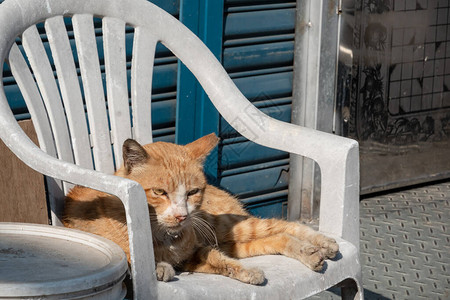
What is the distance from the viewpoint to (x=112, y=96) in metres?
2.77

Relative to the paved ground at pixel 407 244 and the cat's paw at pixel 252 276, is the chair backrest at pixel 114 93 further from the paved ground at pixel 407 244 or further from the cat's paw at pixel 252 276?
the paved ground at pixel 407 244

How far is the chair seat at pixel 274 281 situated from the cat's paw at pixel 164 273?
0.06 ft

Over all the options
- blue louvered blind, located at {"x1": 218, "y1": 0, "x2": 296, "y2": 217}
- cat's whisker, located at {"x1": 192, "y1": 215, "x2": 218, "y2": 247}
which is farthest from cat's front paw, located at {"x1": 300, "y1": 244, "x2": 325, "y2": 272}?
blue louvered blind, located at {"x1": 218, "y1": 0, "x2": 296, "y2": 217}

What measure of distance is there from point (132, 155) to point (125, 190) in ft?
1.18

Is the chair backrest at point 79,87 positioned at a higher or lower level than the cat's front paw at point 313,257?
higher

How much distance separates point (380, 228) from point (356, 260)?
185 cm

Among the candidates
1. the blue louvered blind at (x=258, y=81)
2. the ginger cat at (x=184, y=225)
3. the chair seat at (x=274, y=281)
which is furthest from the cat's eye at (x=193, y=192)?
the blue louvered blind at (x=258, y=81)

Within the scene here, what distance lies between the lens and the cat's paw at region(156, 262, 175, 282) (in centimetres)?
212

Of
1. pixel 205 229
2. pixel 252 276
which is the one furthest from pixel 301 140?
pixel 252 276

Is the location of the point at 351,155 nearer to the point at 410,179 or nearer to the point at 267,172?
the point at 267,172

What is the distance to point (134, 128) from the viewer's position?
2.82 m

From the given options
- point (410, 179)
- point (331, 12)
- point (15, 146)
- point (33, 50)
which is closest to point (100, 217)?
point (15, 146)

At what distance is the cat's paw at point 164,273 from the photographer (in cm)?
212

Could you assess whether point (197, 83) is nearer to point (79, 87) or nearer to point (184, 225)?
point (79, 87)
